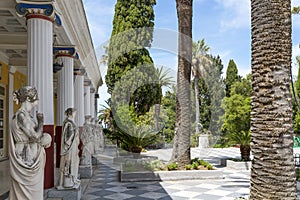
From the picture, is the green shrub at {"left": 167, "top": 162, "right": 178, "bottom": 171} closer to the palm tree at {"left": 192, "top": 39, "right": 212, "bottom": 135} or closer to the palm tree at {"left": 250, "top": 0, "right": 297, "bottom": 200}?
the palm tree at {"left": 250, "top": 0, "right": 297, "bottom": 200}

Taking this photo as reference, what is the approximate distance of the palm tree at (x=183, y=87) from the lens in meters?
11.4

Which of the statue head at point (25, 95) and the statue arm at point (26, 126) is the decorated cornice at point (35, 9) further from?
the statue arm at point (26, 126)

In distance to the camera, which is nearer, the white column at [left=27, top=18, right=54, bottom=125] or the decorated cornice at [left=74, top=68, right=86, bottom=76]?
the white column at [left=27, top=18, right=54, bottom=125]

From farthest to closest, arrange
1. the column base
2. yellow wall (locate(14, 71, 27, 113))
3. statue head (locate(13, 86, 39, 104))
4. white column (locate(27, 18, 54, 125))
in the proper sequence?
yellow wall (locate(14, 71, 27, 113)) → the column base → white column (locate(27, 18, 54, 125)) → statue head (locate(13, 86, 39, 104))

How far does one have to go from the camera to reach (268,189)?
4066 millimetres

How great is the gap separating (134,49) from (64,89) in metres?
13.6

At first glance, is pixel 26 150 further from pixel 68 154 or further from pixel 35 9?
pixel 35 9

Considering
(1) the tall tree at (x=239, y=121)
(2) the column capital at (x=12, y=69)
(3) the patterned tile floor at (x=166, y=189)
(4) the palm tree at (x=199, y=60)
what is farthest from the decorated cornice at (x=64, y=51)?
(4) the palm tree at (x=199, y=60)

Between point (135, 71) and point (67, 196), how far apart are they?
16.6m

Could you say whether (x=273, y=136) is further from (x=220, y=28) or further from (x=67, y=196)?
(x=220, y=28)

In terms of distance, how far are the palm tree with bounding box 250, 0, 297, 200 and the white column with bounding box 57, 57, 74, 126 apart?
21.4ft

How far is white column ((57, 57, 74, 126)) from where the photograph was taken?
31.2 ft

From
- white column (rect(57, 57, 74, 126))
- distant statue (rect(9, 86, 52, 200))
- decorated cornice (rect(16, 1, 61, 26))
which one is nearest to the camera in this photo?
distant statue (rect(9, 86, 52, 200))

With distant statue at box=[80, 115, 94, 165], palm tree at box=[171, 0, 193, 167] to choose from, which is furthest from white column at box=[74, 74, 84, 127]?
palm tree at box=[171, 0, 193, 167]
